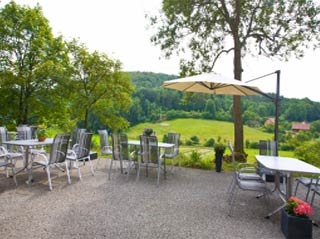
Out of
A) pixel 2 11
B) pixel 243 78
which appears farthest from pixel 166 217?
pixel 2 11

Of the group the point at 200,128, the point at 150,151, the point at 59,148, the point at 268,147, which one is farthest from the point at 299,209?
the point at 200,128

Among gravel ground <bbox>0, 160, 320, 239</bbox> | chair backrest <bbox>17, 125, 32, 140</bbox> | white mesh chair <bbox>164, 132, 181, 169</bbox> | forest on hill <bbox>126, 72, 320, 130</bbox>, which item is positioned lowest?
gravel ground <bbox>0, 160, 320, 239</bbox>

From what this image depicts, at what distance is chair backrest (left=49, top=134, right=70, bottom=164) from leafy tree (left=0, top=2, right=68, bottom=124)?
5154 millimetres

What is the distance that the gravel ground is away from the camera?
296 centimetres

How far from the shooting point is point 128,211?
141 inches

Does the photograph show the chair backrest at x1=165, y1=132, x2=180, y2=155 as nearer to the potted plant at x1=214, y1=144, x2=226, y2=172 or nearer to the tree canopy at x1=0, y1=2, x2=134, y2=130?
the potted plant at x1=214, y1=144, x2=226, y2=172

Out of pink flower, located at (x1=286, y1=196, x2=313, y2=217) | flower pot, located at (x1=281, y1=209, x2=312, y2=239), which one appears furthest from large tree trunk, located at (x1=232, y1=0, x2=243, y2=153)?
flower pot, located at (x1=281, y1=209, x2=312, y2=239)

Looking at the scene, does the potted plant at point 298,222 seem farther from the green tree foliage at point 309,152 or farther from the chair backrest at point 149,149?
the green tree foliage at point 309,152

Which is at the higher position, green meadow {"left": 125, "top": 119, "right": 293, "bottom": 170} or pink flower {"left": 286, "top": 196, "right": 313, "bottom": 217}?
green meadow {"left": 125, "top": 119, "right": 293, "bottom": 170}

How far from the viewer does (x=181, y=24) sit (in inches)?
326

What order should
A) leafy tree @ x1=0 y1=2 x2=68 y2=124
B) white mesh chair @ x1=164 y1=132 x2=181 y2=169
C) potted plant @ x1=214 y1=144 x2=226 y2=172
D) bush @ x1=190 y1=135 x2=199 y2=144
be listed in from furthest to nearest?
bush @ x1=190 y1=135 x2=199 y2=144 < leafy tree @ x1=0 y1=2 x2=68 y2=124 < potted plant @ x1=214 y1=144 x2=226 y2=172 < white mesh chair @ x1=164 y1=132 x2=181 y2=169

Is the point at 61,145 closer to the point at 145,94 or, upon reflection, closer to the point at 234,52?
the point at 234,52

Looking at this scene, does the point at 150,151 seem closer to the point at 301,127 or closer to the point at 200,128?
the point at 301,127

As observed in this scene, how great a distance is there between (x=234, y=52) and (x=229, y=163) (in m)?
3.27
